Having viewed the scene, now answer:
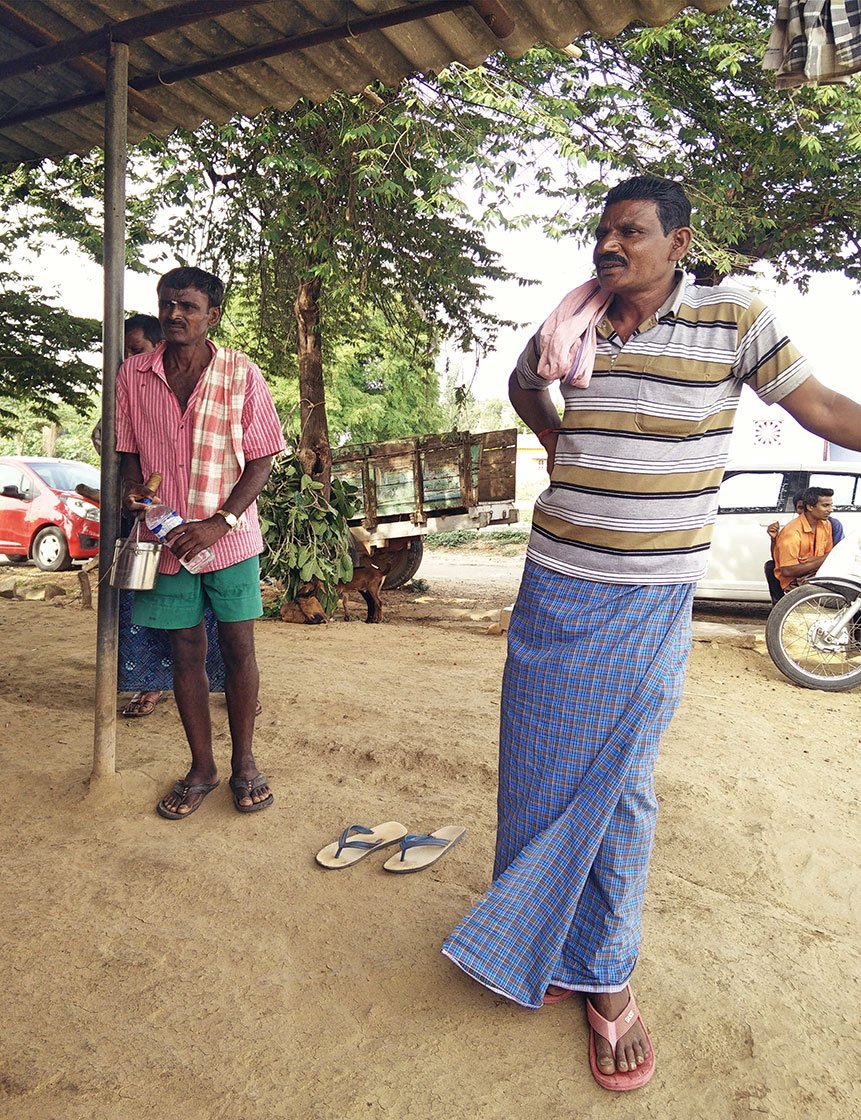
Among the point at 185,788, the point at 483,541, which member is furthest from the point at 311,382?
the point at 483,541

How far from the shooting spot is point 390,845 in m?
2.97

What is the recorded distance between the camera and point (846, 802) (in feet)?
12.9

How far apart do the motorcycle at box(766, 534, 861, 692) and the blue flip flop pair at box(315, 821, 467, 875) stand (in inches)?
156

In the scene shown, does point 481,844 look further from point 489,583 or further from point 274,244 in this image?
point 489,583

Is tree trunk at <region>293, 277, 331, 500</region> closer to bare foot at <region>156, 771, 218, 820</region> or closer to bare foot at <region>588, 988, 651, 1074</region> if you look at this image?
bare foot at <region>156, 771, 218, 820</region>

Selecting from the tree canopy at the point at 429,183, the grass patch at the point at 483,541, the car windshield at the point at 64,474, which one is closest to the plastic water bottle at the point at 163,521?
the tree canopy at the point at 429,183

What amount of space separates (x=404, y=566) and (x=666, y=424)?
33.5 feet

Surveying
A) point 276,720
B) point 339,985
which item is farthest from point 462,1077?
point 276,720

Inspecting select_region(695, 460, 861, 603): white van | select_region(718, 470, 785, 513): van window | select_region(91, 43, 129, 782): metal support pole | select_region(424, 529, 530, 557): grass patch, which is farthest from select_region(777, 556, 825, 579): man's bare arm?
select_region(424, 529, 530, 557): grass patch

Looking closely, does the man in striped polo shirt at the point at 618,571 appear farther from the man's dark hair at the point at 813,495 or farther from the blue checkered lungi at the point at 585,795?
the man's dark hair at the point at 813,495

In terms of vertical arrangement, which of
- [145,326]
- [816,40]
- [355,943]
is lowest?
[355,943]

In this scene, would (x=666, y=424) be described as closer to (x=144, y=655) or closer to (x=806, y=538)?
(x=144, y=655)

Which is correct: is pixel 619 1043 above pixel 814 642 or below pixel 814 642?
below

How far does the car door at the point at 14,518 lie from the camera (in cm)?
1216
